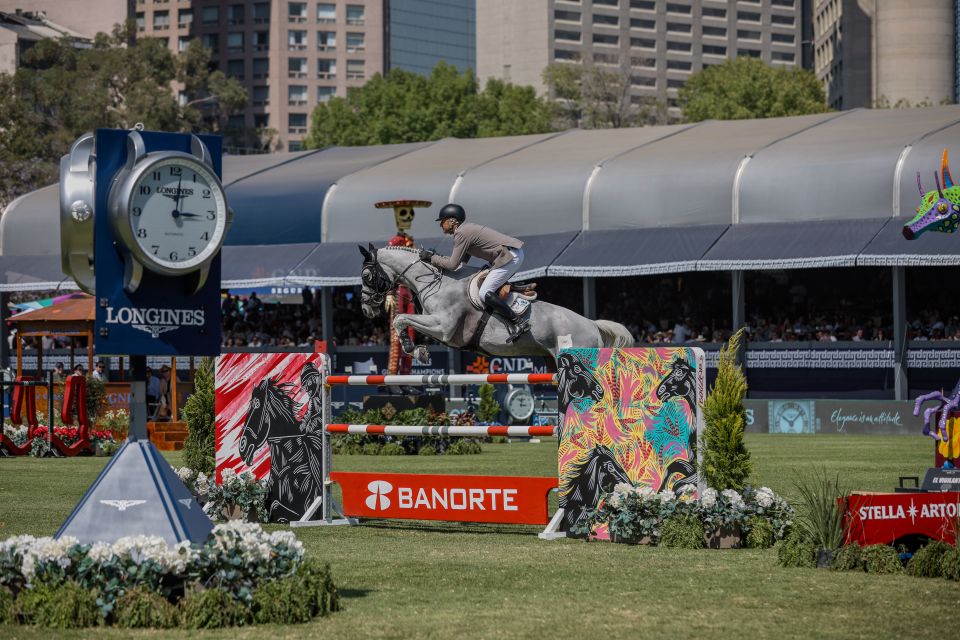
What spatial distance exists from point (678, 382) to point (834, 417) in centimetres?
2183

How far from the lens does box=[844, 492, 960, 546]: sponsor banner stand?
10484 millimetres

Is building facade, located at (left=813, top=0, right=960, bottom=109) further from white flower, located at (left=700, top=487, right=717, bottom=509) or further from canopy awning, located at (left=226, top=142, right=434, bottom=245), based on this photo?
white flower, located at (left=700, top=487, right=717, bottom=509)

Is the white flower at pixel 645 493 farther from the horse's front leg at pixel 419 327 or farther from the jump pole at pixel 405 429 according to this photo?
the horse's front leg at pixel 419 327

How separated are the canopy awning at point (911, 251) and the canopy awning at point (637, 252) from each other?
4362mm

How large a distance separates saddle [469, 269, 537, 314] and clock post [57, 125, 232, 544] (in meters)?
7.11

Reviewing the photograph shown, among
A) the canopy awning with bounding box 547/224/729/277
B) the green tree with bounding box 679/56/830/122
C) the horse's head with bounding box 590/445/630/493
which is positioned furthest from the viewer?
the green tree with bounding box 679/56/830/122

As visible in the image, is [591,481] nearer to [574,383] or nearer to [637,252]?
[574,383]

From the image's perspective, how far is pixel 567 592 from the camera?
9.70 metres

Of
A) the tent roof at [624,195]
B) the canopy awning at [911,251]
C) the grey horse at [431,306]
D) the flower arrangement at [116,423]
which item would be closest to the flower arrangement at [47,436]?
the flower arrangement at [116,423]

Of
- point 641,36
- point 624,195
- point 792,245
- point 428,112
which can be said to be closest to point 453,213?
point 792,245

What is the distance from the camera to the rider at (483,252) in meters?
15.9

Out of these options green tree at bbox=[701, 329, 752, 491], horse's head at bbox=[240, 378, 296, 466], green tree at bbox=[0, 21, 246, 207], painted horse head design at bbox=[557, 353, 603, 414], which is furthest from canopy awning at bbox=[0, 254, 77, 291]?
green tree at bbox=[701, 329, 752, 491]

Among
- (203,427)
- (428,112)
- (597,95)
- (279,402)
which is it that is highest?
(597,95)

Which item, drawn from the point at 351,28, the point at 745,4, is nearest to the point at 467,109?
the point at 351,28
